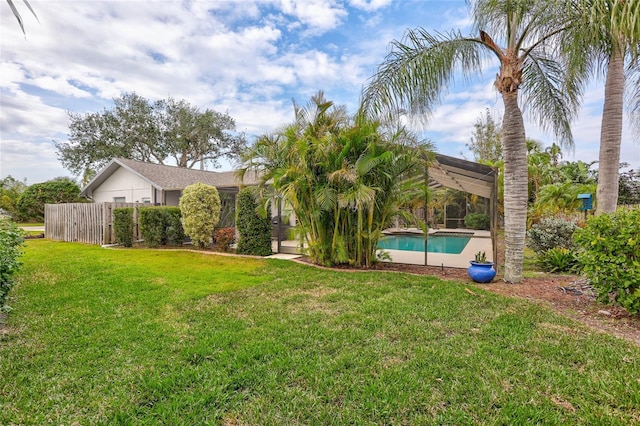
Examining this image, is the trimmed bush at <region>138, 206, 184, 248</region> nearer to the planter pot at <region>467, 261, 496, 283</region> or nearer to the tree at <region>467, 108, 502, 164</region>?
the planter pot at <region>467, 261, 496, 283</region>

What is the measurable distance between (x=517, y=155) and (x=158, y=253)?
11013 millimetres

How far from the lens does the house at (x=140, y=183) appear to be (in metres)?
16.2

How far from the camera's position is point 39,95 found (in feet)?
52.4

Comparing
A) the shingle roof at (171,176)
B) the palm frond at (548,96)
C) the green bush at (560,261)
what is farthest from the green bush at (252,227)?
the green bush at (560,261)

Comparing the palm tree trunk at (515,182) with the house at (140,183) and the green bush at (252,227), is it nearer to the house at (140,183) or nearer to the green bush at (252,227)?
the green bush at (252,227)

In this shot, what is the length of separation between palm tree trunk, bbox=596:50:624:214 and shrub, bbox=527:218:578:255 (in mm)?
2643

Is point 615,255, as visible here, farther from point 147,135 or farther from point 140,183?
point 147,135

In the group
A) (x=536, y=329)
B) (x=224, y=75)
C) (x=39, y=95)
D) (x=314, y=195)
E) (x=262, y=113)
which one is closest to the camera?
(x=536, y=329)

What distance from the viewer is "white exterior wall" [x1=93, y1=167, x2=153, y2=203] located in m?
16.8

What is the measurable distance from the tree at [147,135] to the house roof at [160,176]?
27.4ft

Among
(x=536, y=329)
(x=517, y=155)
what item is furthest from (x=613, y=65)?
(x=536, y=329)

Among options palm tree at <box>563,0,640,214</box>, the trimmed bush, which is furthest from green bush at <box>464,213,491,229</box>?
the trimmed bush

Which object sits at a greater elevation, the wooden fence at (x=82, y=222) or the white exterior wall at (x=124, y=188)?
the white exterior wall at (x=124, y=188)

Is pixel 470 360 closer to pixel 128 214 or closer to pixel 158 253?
pixel 158 253
